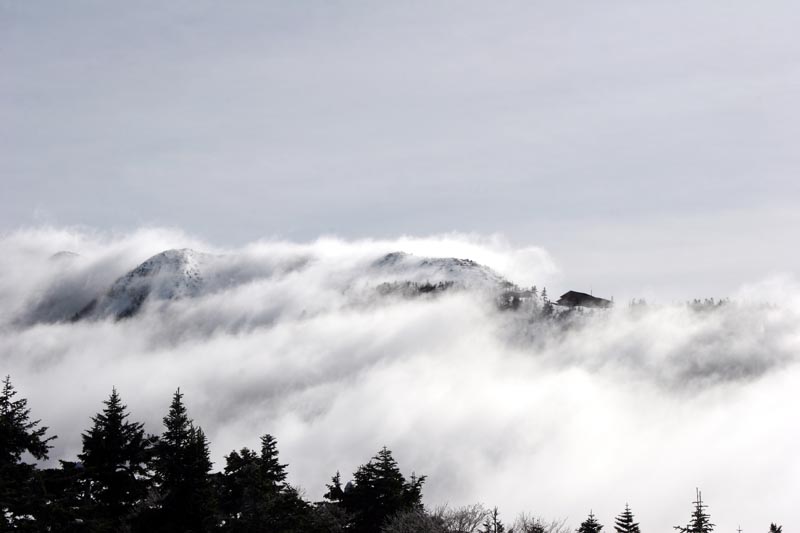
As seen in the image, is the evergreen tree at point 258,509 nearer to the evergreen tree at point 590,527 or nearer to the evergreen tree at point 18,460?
the evergreen tree at point 18,460

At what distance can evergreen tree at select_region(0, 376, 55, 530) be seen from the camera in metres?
34.5

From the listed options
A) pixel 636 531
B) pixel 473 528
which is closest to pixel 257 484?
pixel 473 528

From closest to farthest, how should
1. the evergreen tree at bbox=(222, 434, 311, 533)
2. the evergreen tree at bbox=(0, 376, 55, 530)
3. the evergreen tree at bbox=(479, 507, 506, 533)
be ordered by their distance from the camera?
the evergreen tree at bbox=(0, 376, 55, 530) → the evergreen tree at bbox=(222, 434, 311, 533) → the evergreen tree at bbox=(479, 507, 506, 533)

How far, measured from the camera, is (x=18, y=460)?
124 ft

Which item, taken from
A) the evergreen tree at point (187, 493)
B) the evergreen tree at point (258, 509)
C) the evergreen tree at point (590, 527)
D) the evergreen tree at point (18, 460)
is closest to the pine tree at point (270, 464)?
the evergreen tree at point (258, 509)

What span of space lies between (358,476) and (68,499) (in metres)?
39.8

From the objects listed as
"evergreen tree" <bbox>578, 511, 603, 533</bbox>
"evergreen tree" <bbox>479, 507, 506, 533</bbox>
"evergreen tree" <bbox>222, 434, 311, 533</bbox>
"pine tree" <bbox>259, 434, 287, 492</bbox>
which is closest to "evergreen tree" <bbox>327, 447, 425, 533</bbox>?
"evergreen tree" <bbox>479, 507, 506, 533</bbox>

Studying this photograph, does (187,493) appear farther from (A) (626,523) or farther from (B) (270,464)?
(A) (626,523)

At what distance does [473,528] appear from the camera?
62.9 metres

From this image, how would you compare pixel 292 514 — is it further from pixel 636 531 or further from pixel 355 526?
pixel 636 531

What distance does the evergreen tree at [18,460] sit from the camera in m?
34.5

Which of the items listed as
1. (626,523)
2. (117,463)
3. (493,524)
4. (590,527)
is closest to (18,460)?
(117,463)

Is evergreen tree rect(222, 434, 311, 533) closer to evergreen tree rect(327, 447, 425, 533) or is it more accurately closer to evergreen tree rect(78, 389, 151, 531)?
evergreen tree rect(78, 389, 151, 531)

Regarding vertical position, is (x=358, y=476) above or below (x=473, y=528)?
above
